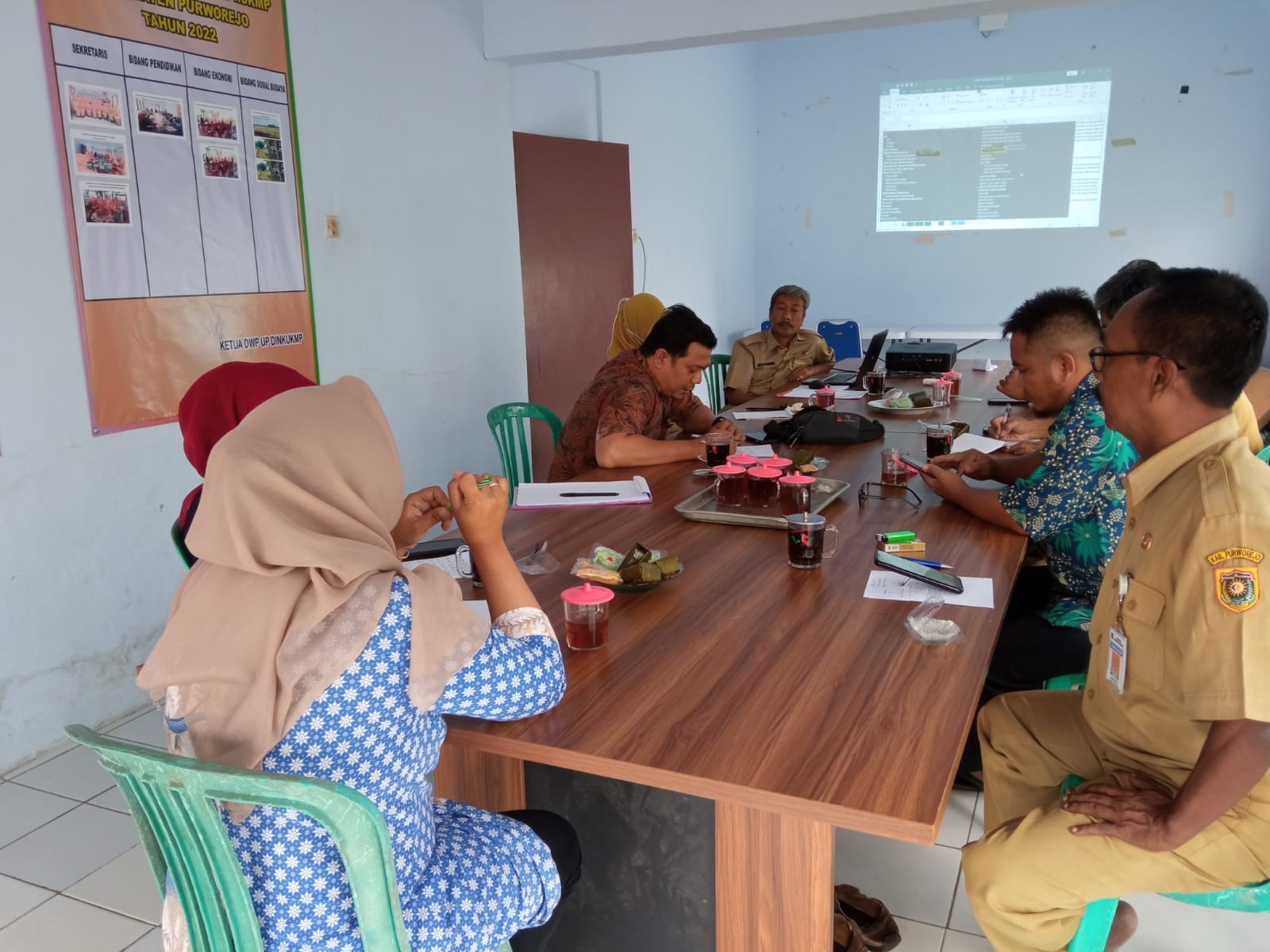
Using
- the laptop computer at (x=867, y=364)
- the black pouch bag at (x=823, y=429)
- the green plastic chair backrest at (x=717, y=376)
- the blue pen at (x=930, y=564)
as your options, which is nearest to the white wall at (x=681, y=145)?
the green plastic chair backrest at (x=717, y=376)

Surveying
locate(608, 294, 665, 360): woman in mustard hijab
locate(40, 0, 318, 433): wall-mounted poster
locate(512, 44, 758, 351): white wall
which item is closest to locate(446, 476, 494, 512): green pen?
locate(40, 0, 318, 433): wall-mounted poster

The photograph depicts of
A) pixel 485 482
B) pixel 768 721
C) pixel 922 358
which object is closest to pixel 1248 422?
pixel 768 721

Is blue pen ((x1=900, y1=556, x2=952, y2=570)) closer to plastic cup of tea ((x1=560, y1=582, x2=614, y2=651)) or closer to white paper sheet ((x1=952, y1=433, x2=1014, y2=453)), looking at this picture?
plastic cup of tea ((x1=560, y1=582, x2=614, y2=651))

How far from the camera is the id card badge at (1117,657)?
57.5 inches

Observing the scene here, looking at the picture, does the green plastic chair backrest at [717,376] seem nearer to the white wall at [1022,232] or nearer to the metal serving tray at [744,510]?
the white wall at [1022,232]

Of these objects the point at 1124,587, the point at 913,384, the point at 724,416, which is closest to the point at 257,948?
the point at 1124,587

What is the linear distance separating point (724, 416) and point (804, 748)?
103 inches

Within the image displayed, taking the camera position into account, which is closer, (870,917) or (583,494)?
(870,917)

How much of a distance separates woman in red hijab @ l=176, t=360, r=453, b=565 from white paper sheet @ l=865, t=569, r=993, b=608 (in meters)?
0.85

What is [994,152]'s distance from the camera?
713 centimetres

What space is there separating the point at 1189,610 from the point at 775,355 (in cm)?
366

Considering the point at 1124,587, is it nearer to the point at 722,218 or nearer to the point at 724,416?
the point at 724,416

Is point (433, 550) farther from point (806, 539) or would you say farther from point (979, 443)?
point (979, 443)

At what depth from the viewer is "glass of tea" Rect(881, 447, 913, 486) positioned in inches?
102
